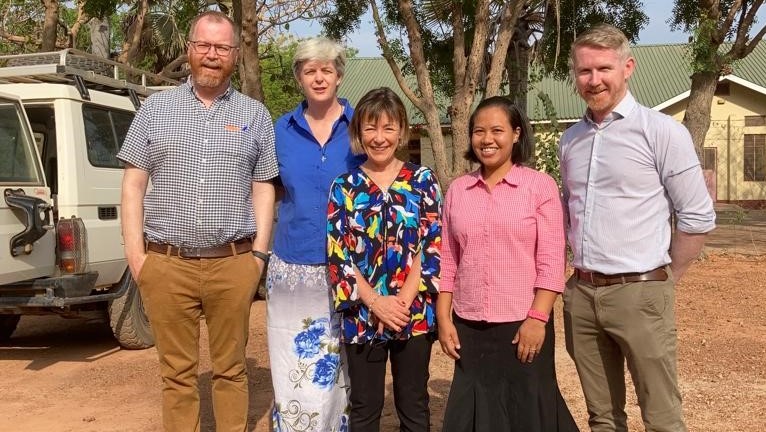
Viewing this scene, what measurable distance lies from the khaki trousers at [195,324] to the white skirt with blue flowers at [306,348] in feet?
0.56

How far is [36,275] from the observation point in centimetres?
577

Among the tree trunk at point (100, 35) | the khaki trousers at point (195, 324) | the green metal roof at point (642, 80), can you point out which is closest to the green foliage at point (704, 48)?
the khaki trousers at point (195, 324)

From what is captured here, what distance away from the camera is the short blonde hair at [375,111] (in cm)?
327

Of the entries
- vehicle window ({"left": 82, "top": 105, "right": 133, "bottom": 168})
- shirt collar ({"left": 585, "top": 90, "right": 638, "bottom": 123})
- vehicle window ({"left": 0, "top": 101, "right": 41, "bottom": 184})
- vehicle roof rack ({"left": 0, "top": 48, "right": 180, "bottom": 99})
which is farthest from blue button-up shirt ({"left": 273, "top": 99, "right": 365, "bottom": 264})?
vehicle roof rack ({"left": 0, "top": 48, "right": 180, "bottom": 99})

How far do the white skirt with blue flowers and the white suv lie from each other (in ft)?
9.23

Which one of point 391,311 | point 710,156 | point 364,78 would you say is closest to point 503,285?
point 391,311

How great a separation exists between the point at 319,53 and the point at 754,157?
932 inches

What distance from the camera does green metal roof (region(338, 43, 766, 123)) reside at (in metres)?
24.7

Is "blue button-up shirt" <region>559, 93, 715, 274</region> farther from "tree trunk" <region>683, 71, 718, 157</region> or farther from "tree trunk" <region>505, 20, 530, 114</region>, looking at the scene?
"tree trunk" <region>505, 20, 530, 114</region>

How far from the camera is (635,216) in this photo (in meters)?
3.07

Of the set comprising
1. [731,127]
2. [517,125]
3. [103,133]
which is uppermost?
[731,127]

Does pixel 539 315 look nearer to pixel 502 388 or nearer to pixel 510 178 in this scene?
pixel 502 388

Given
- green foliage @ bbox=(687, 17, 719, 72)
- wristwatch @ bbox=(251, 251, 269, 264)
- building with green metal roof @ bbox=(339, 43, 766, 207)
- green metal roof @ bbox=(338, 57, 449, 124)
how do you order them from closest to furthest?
wristwatch @ bbox=(251, 251, 269, 264)
green foliage @ bbox=(687, 17, 719, 72)
building with green metal roof @ bbox=(339, 43, 766, 207)
green metal roof @ bbox=(338, 57, 449, 124)

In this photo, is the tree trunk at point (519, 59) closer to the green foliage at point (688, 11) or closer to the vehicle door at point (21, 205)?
the green foliage at point (688, 11)
